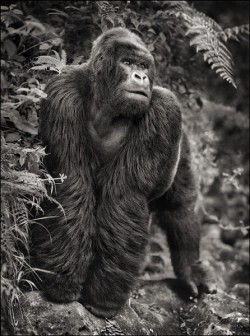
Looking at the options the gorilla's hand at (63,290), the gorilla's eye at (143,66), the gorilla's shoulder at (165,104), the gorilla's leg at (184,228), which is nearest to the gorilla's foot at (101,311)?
the gorilla's hand at (63,290)

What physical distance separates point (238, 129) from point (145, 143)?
3198mm

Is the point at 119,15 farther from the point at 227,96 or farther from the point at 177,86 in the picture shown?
the point at 227,96

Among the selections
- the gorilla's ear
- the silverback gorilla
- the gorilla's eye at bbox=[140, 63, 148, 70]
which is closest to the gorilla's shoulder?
the silverback gorilla

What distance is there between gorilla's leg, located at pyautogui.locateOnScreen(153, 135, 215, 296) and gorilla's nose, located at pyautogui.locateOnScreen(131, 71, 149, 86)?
1.02 metres

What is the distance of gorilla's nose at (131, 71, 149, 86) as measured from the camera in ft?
10.1

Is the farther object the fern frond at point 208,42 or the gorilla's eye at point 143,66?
the fern frond at point 208,42

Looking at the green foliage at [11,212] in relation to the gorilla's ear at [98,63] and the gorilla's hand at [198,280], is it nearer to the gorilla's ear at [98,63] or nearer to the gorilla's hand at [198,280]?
the gorilla's ear at [98,63]

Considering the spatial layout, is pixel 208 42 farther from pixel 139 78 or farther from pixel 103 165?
pixel 103 165

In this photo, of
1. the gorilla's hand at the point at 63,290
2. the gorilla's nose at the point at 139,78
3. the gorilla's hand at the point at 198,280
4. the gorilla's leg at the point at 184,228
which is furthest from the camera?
the gorilla's hand at the point at 198,280

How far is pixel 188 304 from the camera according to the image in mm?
4098

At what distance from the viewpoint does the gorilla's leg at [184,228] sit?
13.3 feet

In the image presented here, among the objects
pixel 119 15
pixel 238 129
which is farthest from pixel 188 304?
pixel 238 129

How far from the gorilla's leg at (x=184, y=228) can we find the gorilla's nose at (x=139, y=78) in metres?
1.02

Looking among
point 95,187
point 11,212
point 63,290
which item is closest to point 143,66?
point 95,187
